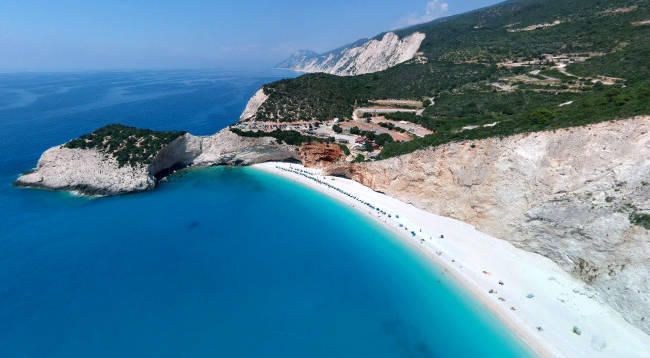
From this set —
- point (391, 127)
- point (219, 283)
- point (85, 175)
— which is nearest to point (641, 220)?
point (219, 283)

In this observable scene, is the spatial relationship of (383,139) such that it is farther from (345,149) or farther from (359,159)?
(359,159)

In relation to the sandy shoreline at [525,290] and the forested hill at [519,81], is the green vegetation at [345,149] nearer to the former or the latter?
the forested hill at [519,81]

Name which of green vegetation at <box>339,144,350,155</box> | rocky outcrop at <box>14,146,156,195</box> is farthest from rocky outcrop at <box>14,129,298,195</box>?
green vegetation at <box>339,144,350,155</box>

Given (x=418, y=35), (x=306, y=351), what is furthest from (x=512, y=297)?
(x=418, y=35)

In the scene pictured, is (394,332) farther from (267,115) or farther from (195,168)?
(267,115)

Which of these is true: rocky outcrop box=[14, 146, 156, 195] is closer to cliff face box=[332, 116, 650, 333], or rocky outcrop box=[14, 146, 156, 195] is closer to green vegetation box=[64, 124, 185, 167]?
green vegetation box=[64, 124, 185, 167]

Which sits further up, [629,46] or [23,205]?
[629,46]

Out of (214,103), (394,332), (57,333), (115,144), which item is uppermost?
(214,103)
